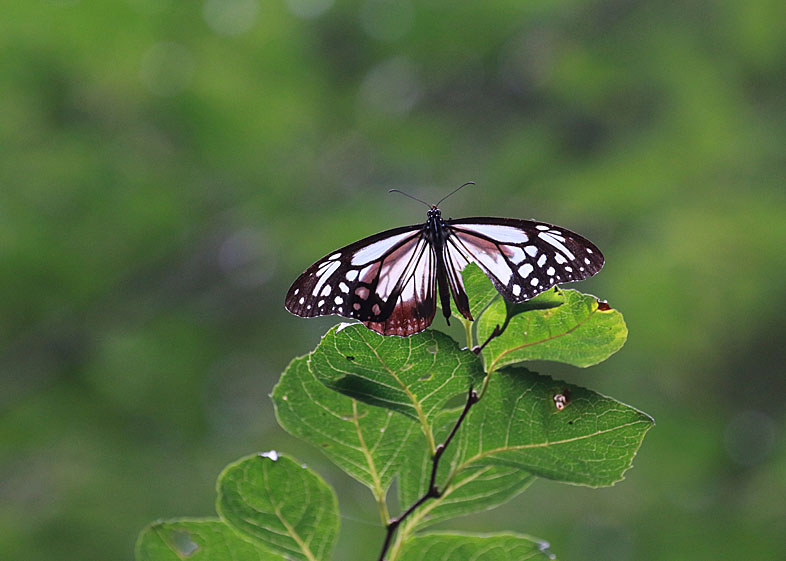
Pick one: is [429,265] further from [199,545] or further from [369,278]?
[199,545]

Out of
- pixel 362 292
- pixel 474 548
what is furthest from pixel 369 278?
pixel 474 548

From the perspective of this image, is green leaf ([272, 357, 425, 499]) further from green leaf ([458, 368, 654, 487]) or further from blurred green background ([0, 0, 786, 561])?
blurred green background ([0, 0, 786, 561])

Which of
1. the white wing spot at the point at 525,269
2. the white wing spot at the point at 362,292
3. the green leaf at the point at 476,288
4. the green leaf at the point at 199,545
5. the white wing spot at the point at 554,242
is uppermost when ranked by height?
the white wing spot at the point at 554,242

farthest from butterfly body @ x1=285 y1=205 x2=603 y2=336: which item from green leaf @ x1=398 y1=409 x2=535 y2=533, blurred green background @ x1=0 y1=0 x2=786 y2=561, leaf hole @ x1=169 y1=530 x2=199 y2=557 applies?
blurred green background @ x1=0 y1=0 x2=786 y2=561

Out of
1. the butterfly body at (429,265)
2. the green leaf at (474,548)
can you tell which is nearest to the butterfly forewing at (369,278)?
the butterfly body at (429,265)

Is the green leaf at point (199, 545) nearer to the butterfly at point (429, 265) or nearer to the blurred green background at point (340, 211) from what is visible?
the butterfly at point (429, 265)

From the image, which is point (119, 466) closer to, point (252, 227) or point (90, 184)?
point (90, 184)
